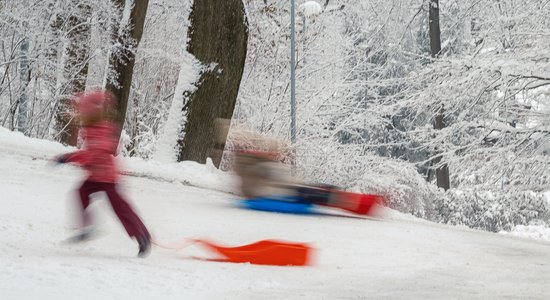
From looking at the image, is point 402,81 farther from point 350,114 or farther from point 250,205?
point 250,205

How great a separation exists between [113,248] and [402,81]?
13.2m

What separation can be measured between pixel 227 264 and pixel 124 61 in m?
12.1

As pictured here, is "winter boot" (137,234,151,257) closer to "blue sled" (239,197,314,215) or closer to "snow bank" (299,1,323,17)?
"blue sled" (239,197,314,215)

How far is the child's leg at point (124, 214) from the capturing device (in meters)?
7.24

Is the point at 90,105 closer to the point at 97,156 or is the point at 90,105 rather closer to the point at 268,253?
the point at 97,156

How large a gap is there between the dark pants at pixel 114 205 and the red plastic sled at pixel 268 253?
75cm

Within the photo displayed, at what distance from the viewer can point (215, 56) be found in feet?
48.6

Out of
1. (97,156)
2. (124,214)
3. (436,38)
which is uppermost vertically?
(436,38)

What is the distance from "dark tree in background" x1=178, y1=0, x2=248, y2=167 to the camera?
1469cm

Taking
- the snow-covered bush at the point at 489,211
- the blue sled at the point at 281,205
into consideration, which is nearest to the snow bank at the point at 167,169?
the blue sled at the point at 281,205

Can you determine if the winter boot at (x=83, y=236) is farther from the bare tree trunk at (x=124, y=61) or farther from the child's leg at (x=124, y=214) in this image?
the bare tree trunk at (x=124, y=61)

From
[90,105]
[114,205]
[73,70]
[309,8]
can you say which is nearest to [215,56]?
[73,70]

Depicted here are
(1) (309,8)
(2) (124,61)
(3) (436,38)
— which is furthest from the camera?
(3) (436,38)

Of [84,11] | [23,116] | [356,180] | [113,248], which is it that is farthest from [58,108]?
[113,248]
